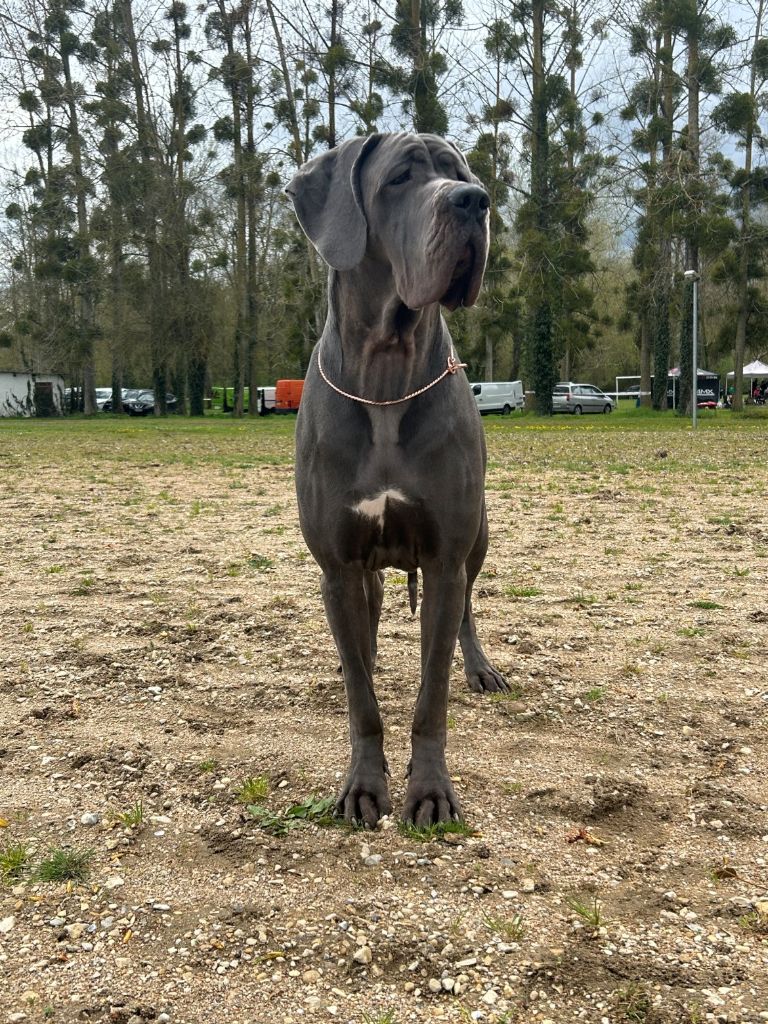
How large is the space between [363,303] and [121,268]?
37.2 meters

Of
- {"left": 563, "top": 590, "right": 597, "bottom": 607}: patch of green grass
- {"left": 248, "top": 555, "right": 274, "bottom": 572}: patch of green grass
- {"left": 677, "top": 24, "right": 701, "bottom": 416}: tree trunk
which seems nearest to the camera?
{"left": 563, "top": 590, "right": 597, "bottom": 607}: patch of green grass

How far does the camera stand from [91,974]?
212 centimetres

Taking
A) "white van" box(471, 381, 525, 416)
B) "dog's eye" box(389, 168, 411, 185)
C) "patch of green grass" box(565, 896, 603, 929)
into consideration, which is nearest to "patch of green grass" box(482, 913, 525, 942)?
"patch of green grass" box(565, 896, 603, 929)

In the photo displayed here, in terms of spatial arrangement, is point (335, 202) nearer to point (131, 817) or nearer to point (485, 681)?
point (131, 817)

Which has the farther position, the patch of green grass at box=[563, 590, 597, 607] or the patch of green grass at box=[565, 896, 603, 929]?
the patch of green grass at box=[563, 590, 597, 607]

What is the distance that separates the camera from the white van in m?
44.5

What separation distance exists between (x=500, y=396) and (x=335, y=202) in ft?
141

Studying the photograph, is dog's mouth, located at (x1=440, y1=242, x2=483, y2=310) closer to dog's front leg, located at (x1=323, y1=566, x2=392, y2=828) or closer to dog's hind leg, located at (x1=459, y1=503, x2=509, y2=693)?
dog's front leg, located at (x1=323, y1=566, x2=392, y2=828)

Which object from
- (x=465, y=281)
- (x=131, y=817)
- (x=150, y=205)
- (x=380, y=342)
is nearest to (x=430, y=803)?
(x=131, y=817)

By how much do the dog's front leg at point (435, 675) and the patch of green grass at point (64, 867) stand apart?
982mm

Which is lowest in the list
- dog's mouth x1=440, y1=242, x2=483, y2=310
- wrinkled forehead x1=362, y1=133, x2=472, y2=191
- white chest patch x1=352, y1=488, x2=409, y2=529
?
white chest patch x1=352, y1=488, x2=409, y2=529

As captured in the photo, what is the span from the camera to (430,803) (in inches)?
114

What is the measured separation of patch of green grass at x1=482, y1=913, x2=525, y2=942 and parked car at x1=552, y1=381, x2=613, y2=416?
46.9 metres

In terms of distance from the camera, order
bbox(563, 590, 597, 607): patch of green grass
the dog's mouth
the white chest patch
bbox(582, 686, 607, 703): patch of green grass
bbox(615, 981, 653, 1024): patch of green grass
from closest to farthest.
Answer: bbox(615, 981, 653, 1024): patch of green grass → the dog's mouth → the white chest patch → bbox(582, 686, 607, 703): patch of green grass → bbox(563, 590, 597, 607): patch of green grass
